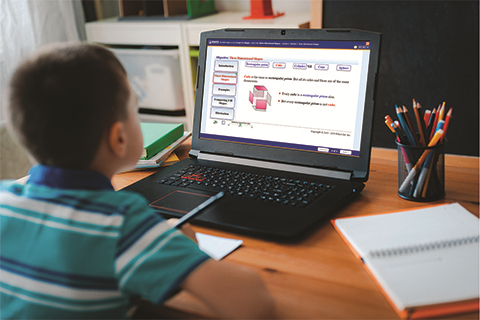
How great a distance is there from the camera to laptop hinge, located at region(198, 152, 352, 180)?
861 mm

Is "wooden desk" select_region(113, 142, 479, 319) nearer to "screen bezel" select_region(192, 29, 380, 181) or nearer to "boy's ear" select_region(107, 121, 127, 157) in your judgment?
"screen bezel" select_region(192, 29, 380, 181)

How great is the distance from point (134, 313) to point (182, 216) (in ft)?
0.70

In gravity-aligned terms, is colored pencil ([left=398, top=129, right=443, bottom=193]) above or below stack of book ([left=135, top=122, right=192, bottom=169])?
above

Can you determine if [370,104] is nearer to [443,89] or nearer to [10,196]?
[10,196]

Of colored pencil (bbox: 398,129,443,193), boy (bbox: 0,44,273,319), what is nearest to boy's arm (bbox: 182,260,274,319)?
boy (bbox: 0,44,273,319)

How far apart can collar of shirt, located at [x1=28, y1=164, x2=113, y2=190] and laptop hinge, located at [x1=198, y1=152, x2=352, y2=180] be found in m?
0.46

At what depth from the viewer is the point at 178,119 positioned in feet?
7.85

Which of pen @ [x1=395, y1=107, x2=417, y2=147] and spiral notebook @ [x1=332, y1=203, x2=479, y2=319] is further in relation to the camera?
pen @ [x1=395, y1=107, x2=417, y2=147]

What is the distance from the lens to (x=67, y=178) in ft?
1.77

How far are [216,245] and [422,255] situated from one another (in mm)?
311

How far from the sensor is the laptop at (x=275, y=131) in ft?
2.55

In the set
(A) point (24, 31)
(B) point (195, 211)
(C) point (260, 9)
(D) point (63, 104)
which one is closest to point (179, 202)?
(B) point (195, 211)

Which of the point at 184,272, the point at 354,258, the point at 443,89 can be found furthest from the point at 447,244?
the point at 443,89

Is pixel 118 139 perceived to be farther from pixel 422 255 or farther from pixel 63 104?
pixel 422 255
